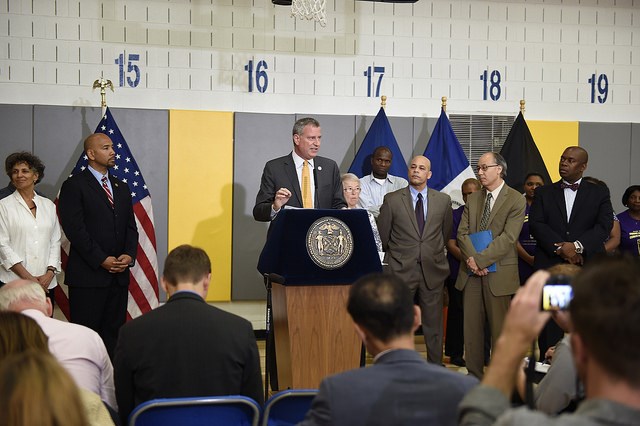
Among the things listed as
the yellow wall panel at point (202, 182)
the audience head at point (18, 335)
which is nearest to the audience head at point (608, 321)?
the audience head at point (18, 335)

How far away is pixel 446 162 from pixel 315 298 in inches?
135

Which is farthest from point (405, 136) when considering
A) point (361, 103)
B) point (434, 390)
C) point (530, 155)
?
point (434, 390)

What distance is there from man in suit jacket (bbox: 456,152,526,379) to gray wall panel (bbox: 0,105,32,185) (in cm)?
384

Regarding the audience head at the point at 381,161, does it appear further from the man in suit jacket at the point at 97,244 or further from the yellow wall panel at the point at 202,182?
the man in suit jacket at the point at 97,244

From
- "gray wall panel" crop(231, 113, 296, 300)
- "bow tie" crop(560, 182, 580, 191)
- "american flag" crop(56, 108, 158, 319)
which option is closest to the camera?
"bow tie" crop(560, 182, 580, 191)

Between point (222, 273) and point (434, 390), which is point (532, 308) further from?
point (222, 273)

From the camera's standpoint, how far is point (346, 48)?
7.93 metres

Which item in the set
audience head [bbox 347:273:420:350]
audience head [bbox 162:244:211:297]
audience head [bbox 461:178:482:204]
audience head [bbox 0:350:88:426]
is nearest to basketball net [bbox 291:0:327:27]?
audience head [bbox 461:178:482:204]

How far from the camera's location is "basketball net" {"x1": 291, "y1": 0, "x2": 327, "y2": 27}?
668 cm

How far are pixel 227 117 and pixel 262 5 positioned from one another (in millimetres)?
1126

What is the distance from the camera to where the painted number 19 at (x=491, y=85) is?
27.0ft

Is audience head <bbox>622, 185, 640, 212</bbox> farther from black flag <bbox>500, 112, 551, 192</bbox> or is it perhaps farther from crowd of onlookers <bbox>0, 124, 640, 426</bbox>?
black flag <bbox>500, 112, 551, 192</bbox>

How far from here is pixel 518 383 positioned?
1696 mm

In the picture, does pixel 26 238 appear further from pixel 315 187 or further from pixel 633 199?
pixel 633 199
